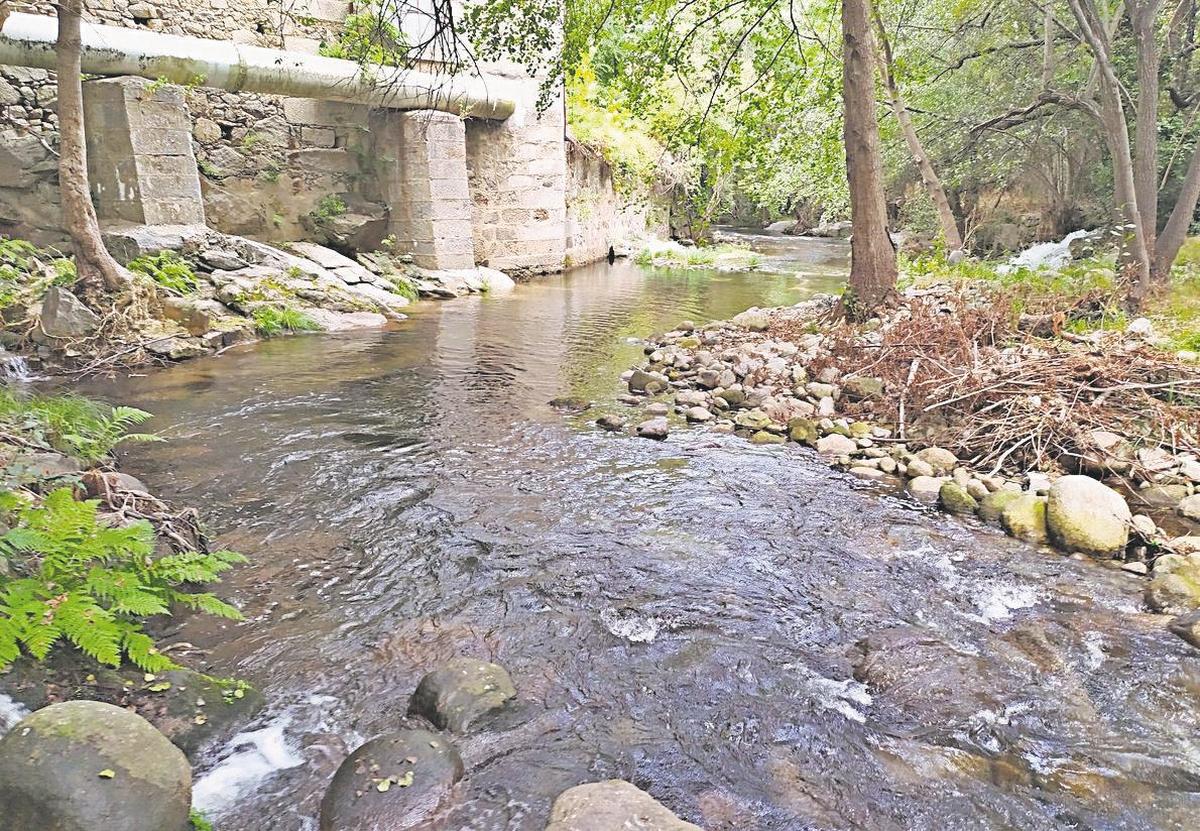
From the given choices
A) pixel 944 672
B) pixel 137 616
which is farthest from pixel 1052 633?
pixel 137 616

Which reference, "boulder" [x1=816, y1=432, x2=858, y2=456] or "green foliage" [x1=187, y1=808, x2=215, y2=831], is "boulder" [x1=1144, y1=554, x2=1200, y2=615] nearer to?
"boulder" [x1=816, y1=432, x2=858, y2=456]

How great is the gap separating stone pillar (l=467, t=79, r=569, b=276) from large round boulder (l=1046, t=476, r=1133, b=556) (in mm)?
13651

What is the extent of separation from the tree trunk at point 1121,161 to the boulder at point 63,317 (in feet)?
37.6

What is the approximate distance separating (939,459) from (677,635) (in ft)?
9.96

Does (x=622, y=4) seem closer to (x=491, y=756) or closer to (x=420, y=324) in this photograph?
(x=420, y=324)

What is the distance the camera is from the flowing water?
2531mm

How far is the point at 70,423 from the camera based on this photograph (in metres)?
5.13

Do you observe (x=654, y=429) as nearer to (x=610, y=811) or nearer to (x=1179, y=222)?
(x=610, y=811)

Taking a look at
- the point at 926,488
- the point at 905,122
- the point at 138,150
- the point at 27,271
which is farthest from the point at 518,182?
the point at 926,488

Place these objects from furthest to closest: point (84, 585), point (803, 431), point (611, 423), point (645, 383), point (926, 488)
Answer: point (645, 383) < point (611, 423) < point (803, 431) < point (926, 488) < point (84, 585)

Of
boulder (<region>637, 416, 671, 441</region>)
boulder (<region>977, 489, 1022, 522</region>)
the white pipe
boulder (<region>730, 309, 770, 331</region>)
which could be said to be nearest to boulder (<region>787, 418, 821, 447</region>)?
boulder (<region>637, 416, 671, 441</region>)

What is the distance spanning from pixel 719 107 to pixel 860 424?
4726 mm

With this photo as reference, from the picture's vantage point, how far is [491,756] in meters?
2.62

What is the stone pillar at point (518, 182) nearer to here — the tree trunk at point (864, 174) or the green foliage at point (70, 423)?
the tree trunk at point (864, 174)
